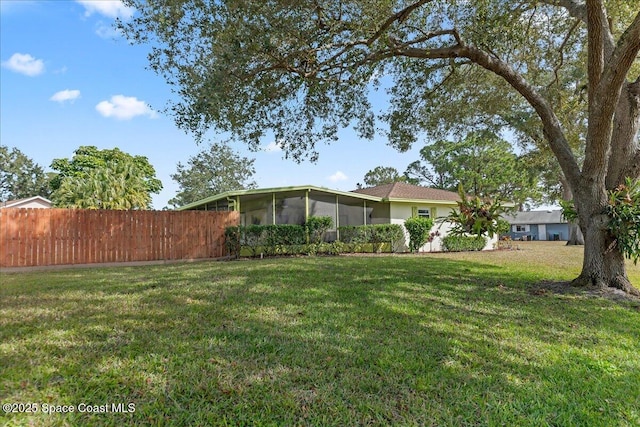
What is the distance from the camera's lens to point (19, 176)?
42.0 meters

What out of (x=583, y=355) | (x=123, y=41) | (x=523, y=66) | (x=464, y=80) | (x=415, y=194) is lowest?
(x=583, y=355)

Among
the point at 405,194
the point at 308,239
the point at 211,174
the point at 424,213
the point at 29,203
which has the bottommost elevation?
the point at 308,239

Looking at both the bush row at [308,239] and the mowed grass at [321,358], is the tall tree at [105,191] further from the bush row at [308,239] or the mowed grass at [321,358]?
the mowed grass at [321,358]

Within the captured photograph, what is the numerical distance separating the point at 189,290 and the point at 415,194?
14.6 metres

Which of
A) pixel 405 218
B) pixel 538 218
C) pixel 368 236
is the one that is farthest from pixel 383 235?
pixel 538 218

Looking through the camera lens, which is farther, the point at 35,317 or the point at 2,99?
the point at 2,99

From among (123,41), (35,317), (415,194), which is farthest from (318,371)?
(415,194)

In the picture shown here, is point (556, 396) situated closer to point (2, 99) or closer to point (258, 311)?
point (258, 311)

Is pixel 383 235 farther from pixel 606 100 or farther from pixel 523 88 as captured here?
pixel 606 100

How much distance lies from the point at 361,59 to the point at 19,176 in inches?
2057

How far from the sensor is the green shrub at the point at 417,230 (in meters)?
16.3

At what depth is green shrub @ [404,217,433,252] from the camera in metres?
16.3

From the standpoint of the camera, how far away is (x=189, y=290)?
612 cm

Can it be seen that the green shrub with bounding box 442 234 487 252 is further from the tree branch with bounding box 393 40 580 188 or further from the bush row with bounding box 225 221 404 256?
the tree branch with bounding box 393 40 580 188
